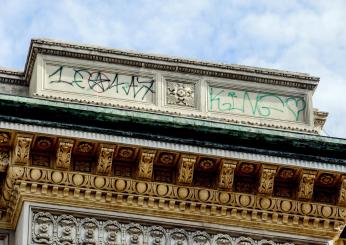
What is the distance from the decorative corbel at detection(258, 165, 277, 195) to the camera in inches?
720

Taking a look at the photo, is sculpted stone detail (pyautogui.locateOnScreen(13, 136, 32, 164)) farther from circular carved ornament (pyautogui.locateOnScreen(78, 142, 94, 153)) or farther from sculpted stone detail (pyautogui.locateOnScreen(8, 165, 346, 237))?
circular carved ornament (pyautogui.locateOnScreen(78, 142, 94, 153))

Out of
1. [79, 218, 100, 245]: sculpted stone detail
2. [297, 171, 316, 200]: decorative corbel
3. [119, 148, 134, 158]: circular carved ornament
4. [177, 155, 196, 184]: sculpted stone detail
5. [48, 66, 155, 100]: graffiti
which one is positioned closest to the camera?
[79, 218, 100, 245]: sculpted stone detail

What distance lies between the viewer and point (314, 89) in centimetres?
2050

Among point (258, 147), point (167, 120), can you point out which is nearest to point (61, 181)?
point (167, 120)

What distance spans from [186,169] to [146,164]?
587mm

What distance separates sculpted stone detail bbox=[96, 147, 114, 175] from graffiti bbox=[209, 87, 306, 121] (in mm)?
2549

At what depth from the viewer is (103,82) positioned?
1950 cm

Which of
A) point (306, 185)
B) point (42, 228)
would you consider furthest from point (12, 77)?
point (306, 185)

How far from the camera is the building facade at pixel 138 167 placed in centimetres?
1753

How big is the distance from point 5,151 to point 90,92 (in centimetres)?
212

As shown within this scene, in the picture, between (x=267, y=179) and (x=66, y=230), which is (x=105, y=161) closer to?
(x=66, y=230)

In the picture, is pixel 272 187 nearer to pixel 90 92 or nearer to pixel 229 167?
pixel 229 167

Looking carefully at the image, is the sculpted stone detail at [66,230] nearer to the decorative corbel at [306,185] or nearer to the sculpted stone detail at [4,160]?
the sculpted stone detail at [4,160]

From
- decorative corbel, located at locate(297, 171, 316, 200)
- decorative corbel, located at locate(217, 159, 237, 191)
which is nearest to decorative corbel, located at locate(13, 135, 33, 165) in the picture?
decorative corbel, located at locate(217, 159, 237, 191)
